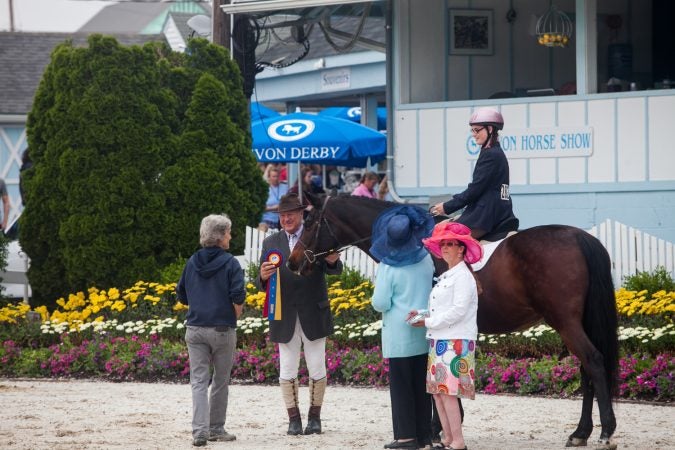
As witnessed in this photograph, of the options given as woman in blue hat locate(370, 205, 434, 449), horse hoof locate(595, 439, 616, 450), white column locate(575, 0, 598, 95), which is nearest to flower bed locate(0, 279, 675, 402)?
horse hoof locate(595, 439, 616, 450)

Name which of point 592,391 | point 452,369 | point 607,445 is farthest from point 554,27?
point 452,369

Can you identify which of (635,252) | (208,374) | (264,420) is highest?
(635,252)

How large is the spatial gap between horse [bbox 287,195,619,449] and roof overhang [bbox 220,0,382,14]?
7.72 meters

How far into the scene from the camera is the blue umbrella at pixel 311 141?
66.0ft

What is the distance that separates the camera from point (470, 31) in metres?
18.4

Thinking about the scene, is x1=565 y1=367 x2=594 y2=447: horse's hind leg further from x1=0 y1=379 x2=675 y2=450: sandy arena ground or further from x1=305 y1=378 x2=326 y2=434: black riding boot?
x1=305 y1=378 x2=326 y2=434: black riding boot

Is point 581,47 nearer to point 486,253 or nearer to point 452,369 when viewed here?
point 486,253

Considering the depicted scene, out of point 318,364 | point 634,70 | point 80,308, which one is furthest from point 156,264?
point 634,70

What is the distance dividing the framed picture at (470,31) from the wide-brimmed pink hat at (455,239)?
9.85 metres

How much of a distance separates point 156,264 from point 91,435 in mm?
6050

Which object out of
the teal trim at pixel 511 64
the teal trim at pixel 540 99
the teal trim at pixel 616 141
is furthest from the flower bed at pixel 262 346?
the teal trim at pixel 511 64

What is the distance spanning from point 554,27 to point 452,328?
964 centimetres

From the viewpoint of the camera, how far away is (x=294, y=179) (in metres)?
28.5

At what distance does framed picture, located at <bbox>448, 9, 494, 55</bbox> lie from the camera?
18.3 metres
